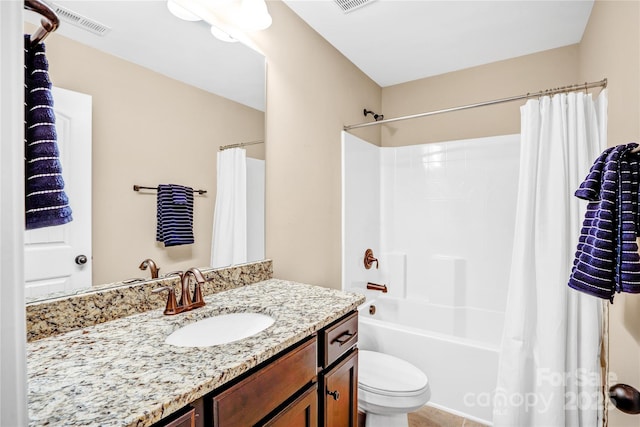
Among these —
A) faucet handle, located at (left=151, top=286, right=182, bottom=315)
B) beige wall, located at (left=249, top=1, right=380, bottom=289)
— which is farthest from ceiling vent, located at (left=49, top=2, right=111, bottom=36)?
faucet handle, located at (left=151, top=286, right=182, bottom=315)

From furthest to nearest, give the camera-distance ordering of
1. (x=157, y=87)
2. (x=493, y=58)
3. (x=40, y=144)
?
(x=493, y=58) < (x=157, y=87) < (x=40, y=144)

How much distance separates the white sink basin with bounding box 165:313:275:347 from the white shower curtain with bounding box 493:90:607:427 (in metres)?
1.39

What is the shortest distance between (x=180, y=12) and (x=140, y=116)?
505mm

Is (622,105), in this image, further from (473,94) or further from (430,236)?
(430,236)

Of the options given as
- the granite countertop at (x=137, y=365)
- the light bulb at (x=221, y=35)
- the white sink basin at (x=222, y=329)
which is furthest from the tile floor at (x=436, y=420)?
the light bulb at (x=221, y=35)

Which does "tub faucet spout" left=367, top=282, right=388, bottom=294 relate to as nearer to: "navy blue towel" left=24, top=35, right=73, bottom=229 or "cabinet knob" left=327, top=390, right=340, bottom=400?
"cabinet knob" left=327, top=390, right=340, bottom=400

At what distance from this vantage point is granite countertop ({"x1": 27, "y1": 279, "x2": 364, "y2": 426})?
58 centimetres

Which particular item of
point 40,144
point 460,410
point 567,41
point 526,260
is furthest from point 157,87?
point 567,41

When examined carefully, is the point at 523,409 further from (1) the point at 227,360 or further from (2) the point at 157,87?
(2) the point at 157,87

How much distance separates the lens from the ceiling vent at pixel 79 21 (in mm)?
965

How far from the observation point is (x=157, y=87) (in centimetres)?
120

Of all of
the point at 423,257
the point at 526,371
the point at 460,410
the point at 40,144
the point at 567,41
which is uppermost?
the point at 567,41

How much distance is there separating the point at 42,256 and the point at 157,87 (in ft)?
2.32

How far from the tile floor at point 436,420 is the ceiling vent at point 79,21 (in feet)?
8.11
